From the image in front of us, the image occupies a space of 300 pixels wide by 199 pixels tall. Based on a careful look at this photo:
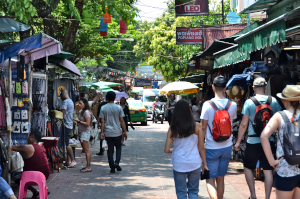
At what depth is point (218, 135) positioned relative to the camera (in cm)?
524

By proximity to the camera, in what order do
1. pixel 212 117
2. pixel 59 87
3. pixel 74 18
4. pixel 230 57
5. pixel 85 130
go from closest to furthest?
pixel 212 117
pixel 230 57
pixel 85 130
pixel 59 87
pixel 74 18

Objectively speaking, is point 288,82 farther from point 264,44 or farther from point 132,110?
point 132,110

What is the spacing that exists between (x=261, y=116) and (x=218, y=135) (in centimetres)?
90

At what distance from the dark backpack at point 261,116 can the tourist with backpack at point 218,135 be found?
0.47m

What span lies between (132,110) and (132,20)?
15.7 meters

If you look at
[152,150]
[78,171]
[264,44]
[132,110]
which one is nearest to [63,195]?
[78,171]

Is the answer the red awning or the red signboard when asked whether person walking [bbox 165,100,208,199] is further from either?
the red signboard

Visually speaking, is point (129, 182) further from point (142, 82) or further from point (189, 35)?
point (142, 82)

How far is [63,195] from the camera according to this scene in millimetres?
6770

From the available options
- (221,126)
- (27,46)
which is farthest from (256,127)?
(27,46)

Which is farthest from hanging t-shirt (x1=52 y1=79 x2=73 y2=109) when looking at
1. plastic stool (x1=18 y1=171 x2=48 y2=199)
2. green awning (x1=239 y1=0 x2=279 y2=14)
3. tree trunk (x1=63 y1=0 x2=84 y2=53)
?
green awning (x1=239 y1=0 x2=279 y2=14)

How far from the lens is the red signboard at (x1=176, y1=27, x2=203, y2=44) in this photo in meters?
16.3

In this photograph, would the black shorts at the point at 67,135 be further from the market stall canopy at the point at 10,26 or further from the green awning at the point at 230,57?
the green awning at the point at 230,57

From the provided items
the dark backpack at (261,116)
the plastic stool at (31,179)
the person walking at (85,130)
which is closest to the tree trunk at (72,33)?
the person walking at (85,130)
